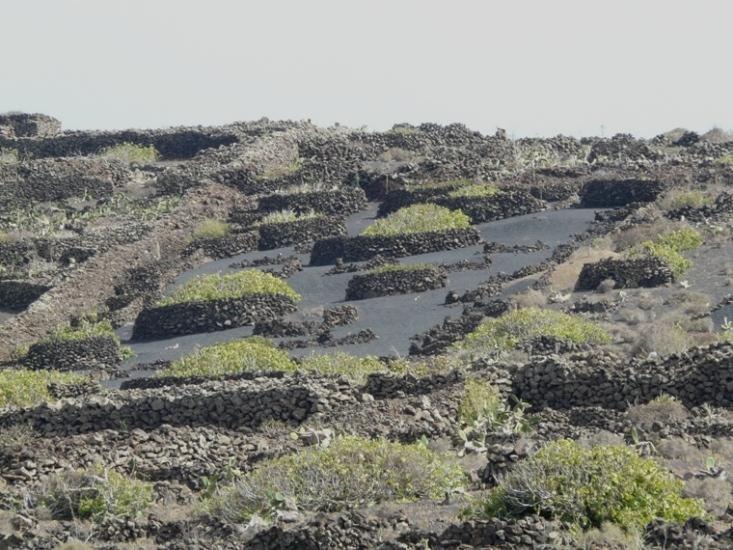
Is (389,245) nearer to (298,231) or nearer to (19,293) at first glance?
(298,231)

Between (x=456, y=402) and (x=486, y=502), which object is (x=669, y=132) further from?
(x=486, y=502)

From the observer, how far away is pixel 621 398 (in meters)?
38.5

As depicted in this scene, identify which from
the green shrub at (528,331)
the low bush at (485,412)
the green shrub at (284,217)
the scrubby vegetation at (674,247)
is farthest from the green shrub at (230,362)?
the green shrub at (284,217)

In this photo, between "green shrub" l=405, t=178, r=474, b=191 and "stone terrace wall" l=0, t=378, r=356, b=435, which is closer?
"stone terrace wall" l=0, t=378, r=356, b=435

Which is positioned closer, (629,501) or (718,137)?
(629,501)

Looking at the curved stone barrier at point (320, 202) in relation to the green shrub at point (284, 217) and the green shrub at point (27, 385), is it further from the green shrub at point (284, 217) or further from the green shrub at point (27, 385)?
the green shrub at point (27, 385)

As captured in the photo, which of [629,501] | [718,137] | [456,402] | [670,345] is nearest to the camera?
[629,501]

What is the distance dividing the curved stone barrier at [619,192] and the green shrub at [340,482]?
3827cm

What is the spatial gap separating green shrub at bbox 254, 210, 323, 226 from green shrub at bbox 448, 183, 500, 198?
13.7ft

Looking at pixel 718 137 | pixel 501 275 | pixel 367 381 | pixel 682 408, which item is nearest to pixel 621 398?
pixel 682 408

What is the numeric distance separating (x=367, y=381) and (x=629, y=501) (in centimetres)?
1342

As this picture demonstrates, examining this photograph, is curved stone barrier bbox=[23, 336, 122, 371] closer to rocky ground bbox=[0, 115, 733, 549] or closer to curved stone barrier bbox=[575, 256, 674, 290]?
rocky ground bbox=[0, 115, 733, 549]

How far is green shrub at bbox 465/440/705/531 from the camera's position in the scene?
1075 inches

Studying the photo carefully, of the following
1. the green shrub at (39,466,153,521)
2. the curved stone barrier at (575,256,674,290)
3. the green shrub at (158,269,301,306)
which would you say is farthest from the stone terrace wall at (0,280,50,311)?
the green shrub at (39,466,153,521)
